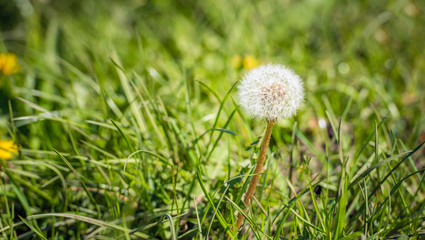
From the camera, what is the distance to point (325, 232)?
3.51 ft

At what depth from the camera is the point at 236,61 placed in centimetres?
270

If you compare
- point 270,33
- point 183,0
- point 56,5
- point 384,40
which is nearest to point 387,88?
point 384,40

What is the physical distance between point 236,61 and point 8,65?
192 cm

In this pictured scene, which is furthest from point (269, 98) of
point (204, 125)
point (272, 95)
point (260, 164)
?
point (204, 125)

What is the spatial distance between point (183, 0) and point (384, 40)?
2311mm

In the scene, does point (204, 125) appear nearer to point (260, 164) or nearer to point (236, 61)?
point (260, 164)

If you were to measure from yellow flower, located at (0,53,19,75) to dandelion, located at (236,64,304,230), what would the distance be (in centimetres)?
219

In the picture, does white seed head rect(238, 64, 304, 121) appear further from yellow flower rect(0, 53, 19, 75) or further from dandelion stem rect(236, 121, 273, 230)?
yellow flower rect(0, 53, 19, 75)

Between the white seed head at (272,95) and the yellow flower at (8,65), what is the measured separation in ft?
7.20

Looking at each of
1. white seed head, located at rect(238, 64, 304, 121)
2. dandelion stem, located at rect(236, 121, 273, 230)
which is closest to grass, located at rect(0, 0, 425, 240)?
dandelion stem, located at rect(236, 121, 273, 230)

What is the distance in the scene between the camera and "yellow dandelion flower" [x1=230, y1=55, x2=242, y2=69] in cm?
266

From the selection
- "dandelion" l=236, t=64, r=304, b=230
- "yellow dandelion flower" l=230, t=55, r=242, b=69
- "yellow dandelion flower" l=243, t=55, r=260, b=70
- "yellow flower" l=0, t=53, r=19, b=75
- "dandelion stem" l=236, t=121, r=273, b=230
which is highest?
"yellow flower" l=0, t=53, r=19, b=75

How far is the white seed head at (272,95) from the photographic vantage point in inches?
38.6

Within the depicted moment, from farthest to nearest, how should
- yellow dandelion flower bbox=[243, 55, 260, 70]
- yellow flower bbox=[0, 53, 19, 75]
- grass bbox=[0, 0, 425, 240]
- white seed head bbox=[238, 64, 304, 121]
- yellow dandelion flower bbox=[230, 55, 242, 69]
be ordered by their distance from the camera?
yellow dandelion flower bbox=[230, 55, 242, 69], yellow dandelion flower bbox=[243, 55, 260, 70], yellow flower bbox=[0, 53, 19, 75], grass bbox=[0, 0, 425, 240], white seed head bbox=[238, 64, 304, 121]
